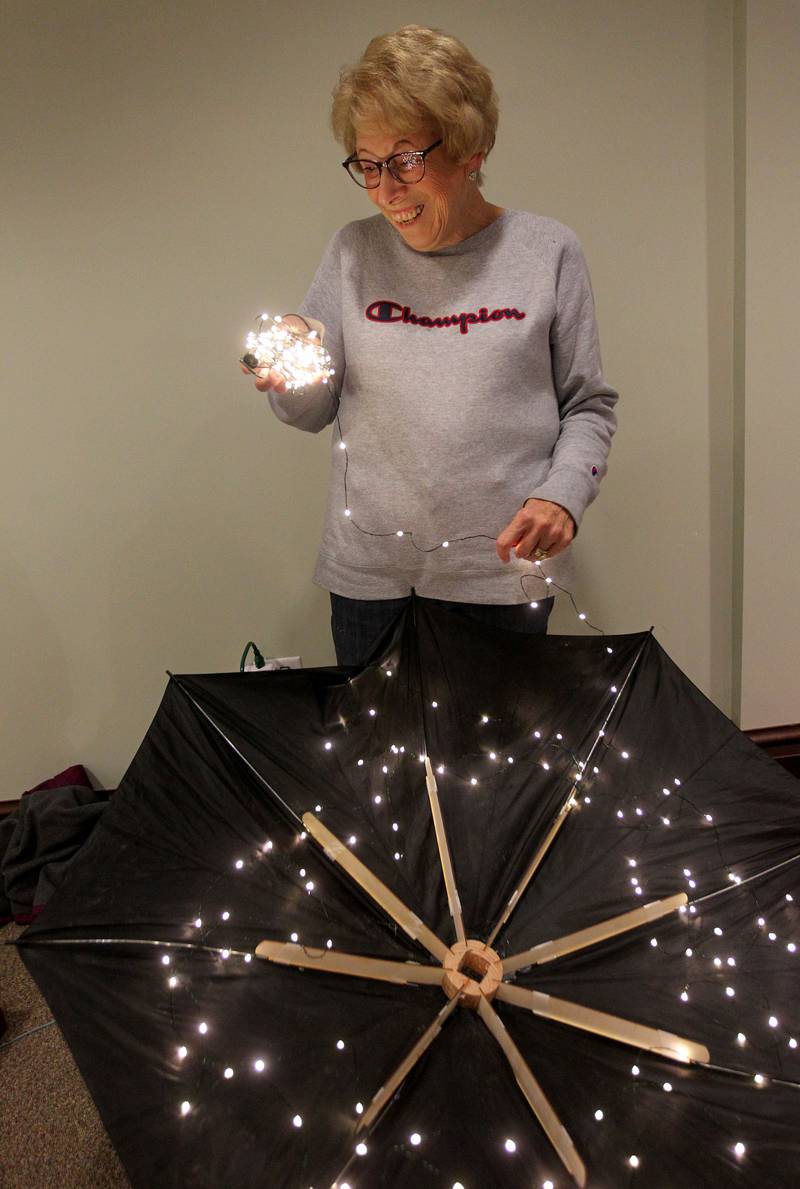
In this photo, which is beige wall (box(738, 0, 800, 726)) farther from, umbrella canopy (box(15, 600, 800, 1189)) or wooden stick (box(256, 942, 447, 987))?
wooden stick (box(256, 942, 447, 987))

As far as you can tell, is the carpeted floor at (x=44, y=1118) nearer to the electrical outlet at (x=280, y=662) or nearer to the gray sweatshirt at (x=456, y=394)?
the electrical outlet at (x=280, y=662)

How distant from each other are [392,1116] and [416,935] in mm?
142

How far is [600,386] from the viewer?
108cm

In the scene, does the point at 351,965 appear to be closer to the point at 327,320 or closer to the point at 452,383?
the point at 452,383

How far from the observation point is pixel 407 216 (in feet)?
3.19

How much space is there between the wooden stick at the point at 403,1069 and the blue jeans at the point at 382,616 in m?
0.56

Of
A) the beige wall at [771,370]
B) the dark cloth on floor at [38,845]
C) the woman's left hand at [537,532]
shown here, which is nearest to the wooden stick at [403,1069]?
the woman's left hand at [537,532]

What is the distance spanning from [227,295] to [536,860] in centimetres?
131

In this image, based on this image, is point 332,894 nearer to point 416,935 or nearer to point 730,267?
point 416,935

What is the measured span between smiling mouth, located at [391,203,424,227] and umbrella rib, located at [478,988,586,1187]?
3.07 ft

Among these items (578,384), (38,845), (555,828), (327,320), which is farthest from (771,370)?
(38,845)

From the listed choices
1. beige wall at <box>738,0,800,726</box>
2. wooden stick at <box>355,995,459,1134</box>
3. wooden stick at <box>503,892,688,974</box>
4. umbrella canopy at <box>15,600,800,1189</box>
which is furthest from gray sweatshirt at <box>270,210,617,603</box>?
beige wall at <box>738,0,800,726</box>

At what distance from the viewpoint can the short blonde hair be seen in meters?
0.88

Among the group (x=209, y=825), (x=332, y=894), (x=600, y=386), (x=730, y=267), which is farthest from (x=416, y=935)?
(x=730, y=267)
